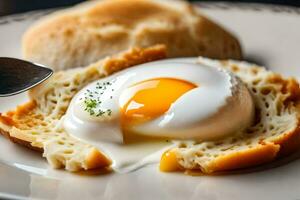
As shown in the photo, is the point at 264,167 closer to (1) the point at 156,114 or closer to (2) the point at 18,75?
(1) the point at 156,114

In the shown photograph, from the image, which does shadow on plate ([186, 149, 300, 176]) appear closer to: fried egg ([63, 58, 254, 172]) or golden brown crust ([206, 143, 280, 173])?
golden brown crust ([206, 143, 280, 173])

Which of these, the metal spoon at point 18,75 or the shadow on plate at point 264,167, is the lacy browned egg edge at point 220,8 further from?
the shadow on plate at point 264,167

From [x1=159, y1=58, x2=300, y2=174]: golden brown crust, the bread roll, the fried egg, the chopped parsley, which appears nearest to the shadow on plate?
[x1=159, y1=58, x2=300, y2=174]: golden brown crust

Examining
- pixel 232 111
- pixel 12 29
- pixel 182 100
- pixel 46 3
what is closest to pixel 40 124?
pixel 182 100

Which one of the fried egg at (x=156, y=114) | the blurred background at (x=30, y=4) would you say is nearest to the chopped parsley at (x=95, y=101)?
the fried egg at (x=156, y=114)

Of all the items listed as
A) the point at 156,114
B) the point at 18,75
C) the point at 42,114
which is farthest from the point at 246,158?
the point at 18,75

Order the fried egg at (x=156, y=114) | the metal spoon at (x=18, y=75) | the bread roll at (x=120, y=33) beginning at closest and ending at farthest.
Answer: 1. the fried egg at (x=156, y=114)
2. the metal spoon at (x=18, y=75)
3. the bread roll at (x=120, y=33)
